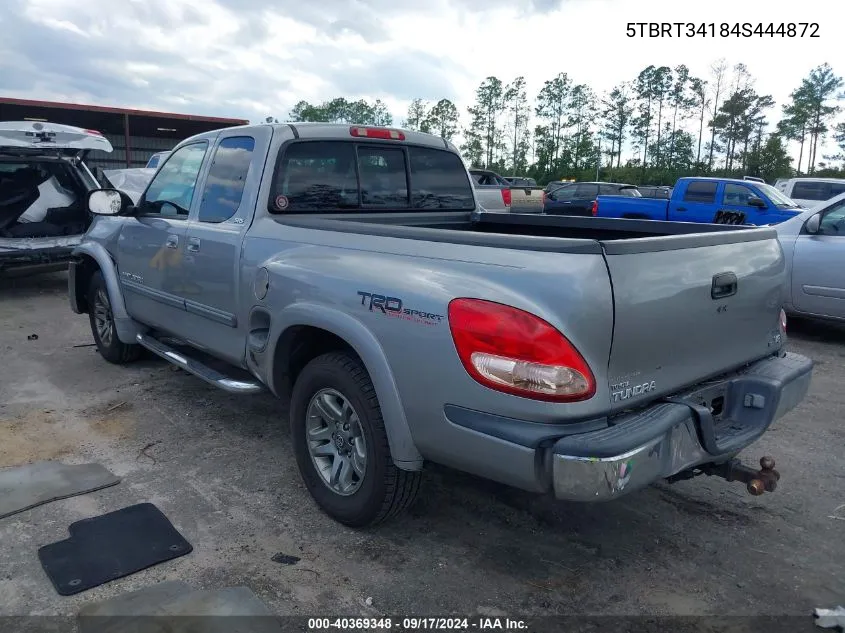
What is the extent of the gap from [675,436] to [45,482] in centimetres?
330

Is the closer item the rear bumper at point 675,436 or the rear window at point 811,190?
the rear bumper at point 675,436

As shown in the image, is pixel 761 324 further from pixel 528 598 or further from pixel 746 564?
pixel 528 598

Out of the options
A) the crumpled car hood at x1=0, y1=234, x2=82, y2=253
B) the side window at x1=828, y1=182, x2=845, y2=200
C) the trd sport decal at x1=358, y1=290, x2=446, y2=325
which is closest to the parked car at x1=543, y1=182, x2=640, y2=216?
the side window at x1=828, y1=182, x2=845, y2=200

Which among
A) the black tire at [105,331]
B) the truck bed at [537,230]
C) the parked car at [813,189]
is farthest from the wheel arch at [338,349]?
the parked car at [813,189]

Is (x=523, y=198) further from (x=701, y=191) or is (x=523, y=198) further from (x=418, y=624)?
(x=418, y=624)

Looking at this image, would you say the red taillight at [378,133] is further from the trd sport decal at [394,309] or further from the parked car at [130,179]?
the parked car at [130,179]

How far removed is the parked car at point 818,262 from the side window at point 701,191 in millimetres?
9166

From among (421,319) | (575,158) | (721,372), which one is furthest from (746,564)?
(575,158)

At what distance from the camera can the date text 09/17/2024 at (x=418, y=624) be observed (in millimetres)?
2590

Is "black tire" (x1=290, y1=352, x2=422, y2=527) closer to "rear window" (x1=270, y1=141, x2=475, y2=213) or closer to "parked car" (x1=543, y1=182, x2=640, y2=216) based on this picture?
"rear window" (x1=270, y1=141, x2=475, y2=213)

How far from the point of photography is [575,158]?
67500 mm

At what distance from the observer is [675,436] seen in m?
2.54

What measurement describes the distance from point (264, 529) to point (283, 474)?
24.5 inches

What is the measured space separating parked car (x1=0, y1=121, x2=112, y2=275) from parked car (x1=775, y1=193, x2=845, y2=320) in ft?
27.6
